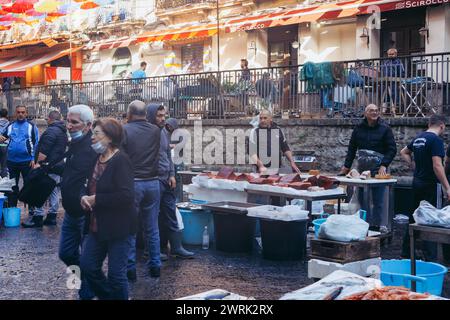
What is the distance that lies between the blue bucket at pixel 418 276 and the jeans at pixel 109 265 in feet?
8.16

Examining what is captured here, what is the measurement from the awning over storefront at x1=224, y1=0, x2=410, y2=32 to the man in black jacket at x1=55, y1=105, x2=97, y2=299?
13920 mm

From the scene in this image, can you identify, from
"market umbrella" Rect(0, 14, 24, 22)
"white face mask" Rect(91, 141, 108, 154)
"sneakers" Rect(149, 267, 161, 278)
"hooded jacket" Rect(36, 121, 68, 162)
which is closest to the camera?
"white face mask" Rect(91, 141, 108, 154)

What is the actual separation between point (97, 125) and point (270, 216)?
360cm

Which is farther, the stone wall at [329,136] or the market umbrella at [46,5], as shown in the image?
the market umbrella at [46,5]

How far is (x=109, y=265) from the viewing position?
5.81 m

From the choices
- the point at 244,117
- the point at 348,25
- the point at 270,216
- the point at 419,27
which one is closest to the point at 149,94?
the point at 244,117

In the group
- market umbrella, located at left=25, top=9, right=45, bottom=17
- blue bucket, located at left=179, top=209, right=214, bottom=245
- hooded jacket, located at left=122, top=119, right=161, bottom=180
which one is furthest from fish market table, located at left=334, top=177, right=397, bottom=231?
market umbrella, located at left=25, top=9, right=45, bottom=17

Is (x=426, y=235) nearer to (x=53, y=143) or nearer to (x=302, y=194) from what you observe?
(x=302, y=194)

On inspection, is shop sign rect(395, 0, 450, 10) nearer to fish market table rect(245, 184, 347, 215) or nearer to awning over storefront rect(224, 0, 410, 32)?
awning over storefront rect(224, 0, 410, 32)

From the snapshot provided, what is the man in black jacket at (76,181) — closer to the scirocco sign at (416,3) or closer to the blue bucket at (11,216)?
the blue bucket at (11,216)

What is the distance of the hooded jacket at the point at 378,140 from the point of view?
408 inches

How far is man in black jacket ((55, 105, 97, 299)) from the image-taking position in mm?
6355

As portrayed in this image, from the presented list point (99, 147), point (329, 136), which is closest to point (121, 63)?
point (329, 136)

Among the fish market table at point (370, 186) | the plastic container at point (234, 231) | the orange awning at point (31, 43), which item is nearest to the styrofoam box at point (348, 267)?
the plastic container at point (234, 231)
